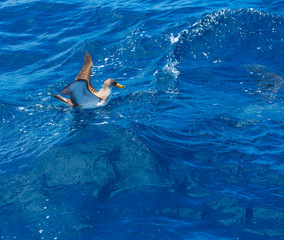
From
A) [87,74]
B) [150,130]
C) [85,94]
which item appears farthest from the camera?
[87,74]

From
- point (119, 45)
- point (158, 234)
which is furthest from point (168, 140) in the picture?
point (119, 45)

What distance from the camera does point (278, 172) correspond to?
724 cm

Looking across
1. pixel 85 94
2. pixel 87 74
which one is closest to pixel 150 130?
pixel 85 94

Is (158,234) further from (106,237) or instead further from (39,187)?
(39,187)

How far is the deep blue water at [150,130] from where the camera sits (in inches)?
243

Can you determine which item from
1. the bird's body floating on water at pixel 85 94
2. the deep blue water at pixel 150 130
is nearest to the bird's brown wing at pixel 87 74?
the bird's body floating on water at pixel 85 94

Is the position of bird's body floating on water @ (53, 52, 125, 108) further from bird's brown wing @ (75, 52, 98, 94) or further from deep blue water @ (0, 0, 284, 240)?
deep blue water @ (0, 0, 284, 240)

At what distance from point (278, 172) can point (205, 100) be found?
3.46 meters

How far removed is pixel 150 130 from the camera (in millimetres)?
8430

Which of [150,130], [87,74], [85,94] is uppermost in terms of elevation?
[87,74]

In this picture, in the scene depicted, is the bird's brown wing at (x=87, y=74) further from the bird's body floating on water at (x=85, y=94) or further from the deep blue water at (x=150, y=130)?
the deep blue water at (x=150, y=130)

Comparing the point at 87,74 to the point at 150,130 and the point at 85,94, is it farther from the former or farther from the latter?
the point at 150,130

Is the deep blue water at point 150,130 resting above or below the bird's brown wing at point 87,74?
below

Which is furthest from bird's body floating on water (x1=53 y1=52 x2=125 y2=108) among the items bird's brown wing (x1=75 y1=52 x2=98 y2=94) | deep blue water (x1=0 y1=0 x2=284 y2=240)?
deep blue water (x1=0 y1=0 x2=284 y2=240)
